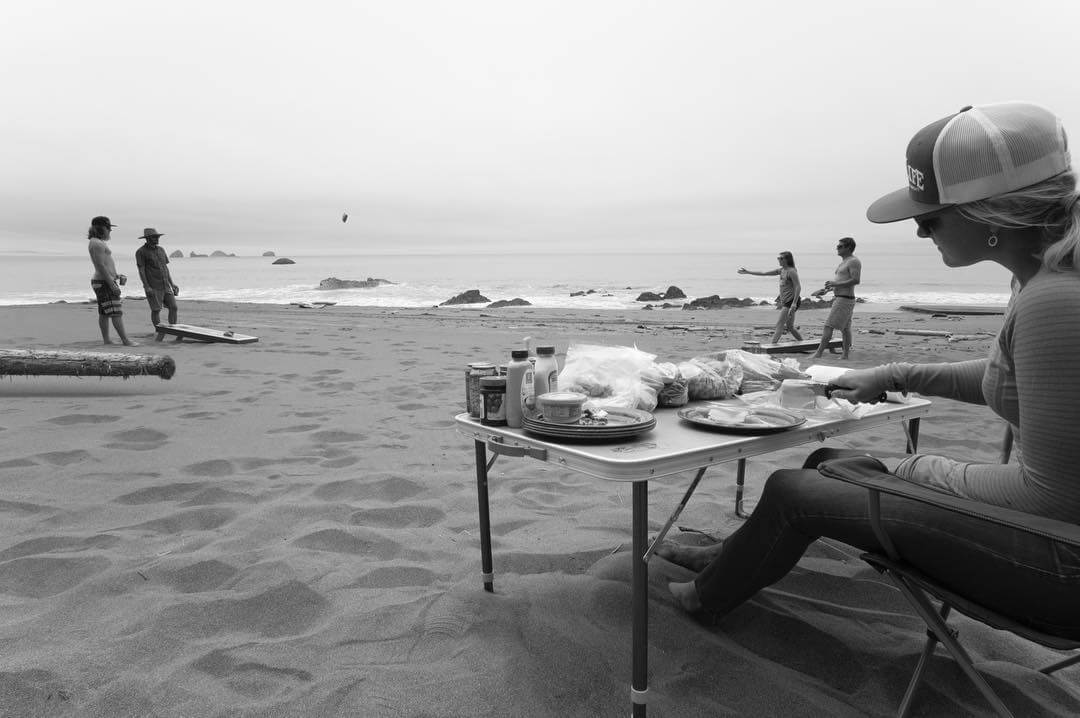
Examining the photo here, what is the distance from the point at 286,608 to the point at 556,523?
53.7 inches

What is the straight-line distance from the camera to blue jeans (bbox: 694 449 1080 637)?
5.06 feet

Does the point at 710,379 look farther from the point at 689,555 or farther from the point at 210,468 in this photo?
the point at 210,468

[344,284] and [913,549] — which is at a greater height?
[344,284]

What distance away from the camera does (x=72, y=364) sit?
622 centimetres

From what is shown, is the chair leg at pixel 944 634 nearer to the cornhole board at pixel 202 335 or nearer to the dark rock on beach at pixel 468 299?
the cornhole board at pixel 202 335

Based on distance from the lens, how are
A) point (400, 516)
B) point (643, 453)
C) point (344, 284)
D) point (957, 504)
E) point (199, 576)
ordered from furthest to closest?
1. point (344, 284)
2. point (400, 516)
3. point (199, 576)
4. point (643, 453)
5. point (957, 504)

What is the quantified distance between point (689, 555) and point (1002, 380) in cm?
143

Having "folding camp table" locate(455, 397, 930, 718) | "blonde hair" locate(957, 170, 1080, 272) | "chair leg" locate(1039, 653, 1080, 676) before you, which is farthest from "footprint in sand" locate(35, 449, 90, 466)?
"chair leg" locate(1039, 653, 1080, 676)

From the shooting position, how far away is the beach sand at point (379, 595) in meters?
2.07

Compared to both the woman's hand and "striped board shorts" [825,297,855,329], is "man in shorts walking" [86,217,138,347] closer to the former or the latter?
the woman's hand

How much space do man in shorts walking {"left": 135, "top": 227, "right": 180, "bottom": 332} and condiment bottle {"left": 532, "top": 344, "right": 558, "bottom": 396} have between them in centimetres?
1032

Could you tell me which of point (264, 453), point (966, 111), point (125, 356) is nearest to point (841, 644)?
point (966, 111)

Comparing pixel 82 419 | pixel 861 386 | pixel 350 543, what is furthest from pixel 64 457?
pixel 861 386

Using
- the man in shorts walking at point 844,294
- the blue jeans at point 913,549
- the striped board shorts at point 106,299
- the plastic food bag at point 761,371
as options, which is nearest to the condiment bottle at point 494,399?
the blue jeans at point 913,549
